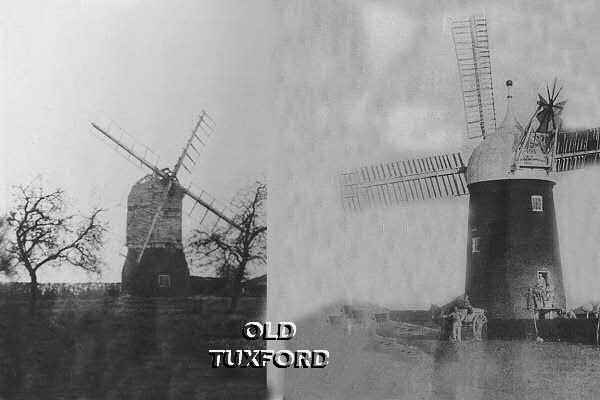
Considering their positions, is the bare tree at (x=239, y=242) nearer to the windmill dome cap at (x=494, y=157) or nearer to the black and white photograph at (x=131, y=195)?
the black and white photograph at (x=131, y=195)

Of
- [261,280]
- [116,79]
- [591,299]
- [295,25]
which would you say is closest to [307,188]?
[261,280]

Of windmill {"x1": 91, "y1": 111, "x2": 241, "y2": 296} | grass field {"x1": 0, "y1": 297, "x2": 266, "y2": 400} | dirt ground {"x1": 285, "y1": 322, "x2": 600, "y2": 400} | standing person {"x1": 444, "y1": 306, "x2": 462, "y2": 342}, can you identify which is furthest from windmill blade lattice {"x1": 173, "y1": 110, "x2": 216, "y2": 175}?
standing person {"x1": 444, "y1": 306, "x2": 462, "y2": 342}

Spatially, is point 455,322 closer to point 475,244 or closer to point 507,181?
point 475,244

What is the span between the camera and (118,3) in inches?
173

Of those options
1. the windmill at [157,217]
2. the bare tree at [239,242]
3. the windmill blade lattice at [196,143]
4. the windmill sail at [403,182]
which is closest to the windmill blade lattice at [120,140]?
the windmill at [157,217]

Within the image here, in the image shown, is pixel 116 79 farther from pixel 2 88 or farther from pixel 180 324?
pixel 180 324

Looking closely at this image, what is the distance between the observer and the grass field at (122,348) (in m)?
4.24

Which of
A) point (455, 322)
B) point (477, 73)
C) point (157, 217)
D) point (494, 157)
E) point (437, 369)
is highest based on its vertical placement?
point (477, 73)

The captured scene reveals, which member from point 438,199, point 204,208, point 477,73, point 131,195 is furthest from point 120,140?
point 477,73

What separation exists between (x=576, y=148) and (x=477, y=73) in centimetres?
67

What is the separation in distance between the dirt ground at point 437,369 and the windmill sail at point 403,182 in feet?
2.47

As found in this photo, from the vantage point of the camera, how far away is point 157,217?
14.5ft

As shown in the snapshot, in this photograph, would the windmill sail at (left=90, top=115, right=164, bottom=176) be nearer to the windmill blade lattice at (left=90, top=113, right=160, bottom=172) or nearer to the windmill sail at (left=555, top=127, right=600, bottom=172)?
the windmill blade lattice at (left=90, top=113, right=160, bottom=172)

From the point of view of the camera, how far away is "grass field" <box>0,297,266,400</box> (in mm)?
4238
